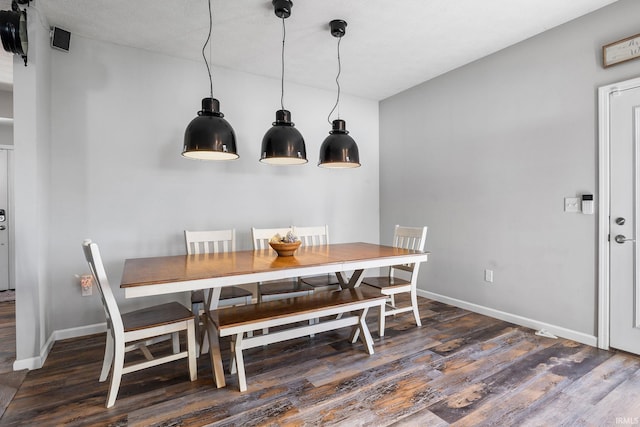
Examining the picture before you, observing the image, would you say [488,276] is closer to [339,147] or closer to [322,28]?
[339,147]

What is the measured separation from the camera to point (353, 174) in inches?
181

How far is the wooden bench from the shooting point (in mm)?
2072

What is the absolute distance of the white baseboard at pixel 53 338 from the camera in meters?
2.33

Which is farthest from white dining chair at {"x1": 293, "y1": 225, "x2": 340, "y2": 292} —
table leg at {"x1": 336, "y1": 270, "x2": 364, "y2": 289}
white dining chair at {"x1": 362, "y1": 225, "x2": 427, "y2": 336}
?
white dining chair at {"x1": 362, "y1": 225, "x2": 427, "y2": 336}

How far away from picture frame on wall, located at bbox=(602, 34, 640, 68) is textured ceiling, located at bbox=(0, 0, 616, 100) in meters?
0.33

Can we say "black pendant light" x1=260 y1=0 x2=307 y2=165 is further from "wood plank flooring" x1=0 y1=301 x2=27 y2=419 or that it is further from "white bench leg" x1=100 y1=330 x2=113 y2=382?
"wood plank flooring" x1=0 y1=301 x2=27 y2=419

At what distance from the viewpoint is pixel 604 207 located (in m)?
2.61

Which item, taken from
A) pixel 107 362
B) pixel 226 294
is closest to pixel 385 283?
pixel 226 294

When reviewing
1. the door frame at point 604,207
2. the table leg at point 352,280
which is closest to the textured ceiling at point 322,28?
the door frame at point 604,207

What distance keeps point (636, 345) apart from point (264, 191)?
11.7ft

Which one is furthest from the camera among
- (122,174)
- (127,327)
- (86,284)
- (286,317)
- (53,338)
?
(122,174)

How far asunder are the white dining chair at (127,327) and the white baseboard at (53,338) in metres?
0.61

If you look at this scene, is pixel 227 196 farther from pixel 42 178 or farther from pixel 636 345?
pixel 636 345

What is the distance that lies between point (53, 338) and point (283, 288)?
1989 millimetres
